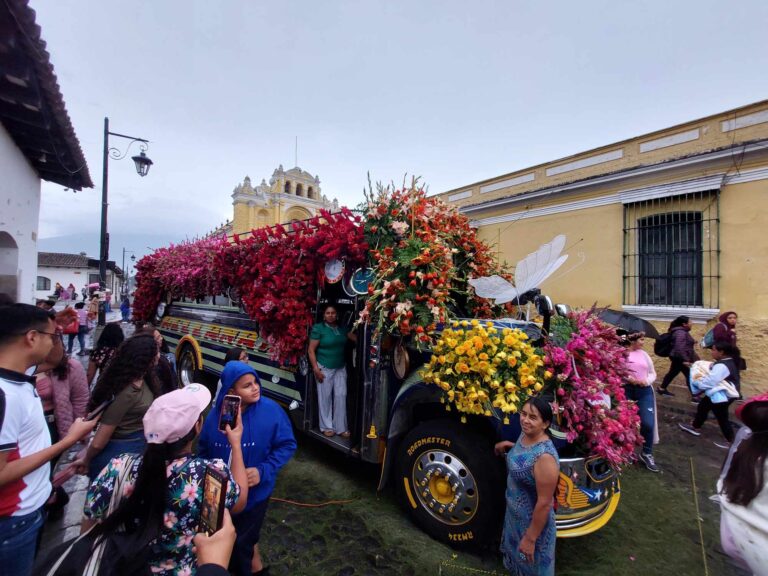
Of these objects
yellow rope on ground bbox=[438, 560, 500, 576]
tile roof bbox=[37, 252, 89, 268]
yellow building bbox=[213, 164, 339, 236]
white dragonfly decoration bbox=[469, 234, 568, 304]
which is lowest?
yellow rope on ground bbox=[438, 560, 500, 576]

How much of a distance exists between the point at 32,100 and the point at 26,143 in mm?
2119

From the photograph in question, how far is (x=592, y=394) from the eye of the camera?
2.57m

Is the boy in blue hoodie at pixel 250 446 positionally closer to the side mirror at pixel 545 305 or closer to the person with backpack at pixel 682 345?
the side mirror at pixel 545 305

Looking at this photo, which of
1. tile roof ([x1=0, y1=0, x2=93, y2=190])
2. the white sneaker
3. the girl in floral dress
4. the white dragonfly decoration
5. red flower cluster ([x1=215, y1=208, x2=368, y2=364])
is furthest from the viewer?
the white sneaker

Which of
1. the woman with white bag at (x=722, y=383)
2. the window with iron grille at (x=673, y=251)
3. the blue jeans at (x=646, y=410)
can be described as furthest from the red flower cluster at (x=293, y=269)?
the window with iron grille at (x=673, y=251)

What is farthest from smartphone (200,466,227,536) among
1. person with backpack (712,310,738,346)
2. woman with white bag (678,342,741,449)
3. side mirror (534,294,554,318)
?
person with backpack (712,310,738,346)

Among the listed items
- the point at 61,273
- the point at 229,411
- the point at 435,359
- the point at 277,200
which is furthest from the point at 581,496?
the point at 61,273

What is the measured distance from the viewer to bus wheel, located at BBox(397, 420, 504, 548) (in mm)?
2758

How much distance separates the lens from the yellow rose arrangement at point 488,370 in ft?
8.52

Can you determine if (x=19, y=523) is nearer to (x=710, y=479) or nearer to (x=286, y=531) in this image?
(x=286, y=531)

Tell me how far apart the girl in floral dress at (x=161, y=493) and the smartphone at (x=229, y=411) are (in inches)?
15.2

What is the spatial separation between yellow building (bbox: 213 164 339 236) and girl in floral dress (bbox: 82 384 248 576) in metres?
31.9

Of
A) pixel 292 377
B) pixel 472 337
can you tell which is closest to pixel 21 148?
pixel 292 377

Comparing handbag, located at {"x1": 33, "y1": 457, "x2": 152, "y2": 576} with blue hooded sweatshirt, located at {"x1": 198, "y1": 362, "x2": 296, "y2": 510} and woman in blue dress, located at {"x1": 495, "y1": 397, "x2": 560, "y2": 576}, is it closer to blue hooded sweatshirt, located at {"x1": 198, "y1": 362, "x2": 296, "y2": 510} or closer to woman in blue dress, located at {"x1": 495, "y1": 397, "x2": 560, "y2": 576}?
blue hooded sweatshirt, located at {"x1": 198, "y1": 362, "x2": 296, "y2": 510}
